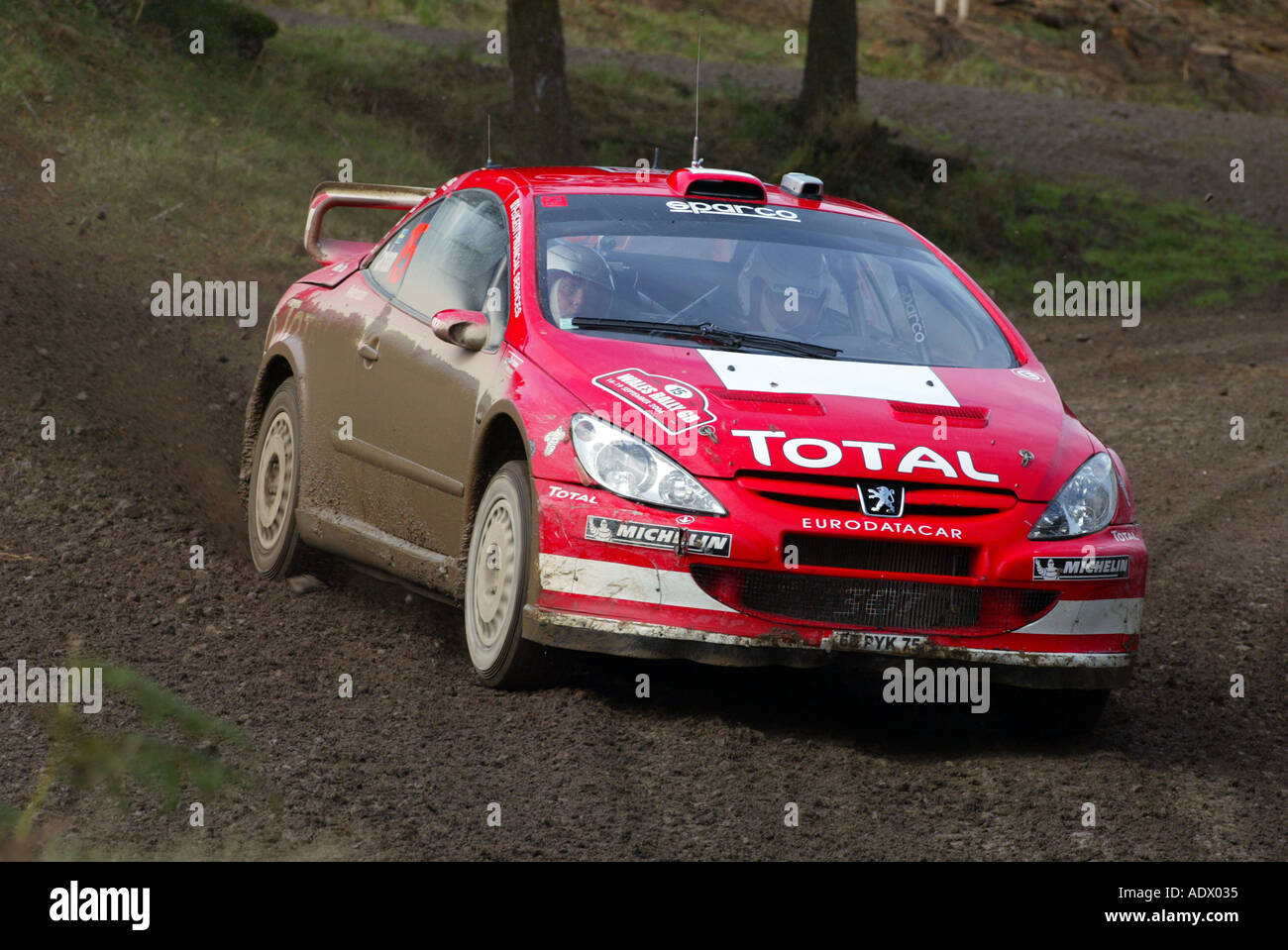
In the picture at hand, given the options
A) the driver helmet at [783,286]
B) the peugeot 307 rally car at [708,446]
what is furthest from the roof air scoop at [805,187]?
the driver helmet at [783,286]

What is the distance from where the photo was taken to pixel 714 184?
7.46 metres

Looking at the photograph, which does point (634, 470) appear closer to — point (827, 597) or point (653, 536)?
point (653, 536)

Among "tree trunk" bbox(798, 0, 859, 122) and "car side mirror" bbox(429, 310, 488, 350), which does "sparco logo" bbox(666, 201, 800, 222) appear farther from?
"tree trunk" bbox(798, 0, 859, 122)

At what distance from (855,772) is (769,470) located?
935 mm

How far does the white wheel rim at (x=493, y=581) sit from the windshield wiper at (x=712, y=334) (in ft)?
2.50

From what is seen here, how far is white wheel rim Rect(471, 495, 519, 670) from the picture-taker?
19.9 feet

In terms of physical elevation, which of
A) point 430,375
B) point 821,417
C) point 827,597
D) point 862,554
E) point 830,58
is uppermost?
point 830,58

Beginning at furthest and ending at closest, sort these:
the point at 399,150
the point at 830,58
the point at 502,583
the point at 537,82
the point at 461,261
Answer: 1. the point at 830,58
2. the point at 399,150
3. the point at 537,82
4. the point at 461,261
5. the point at 502,583

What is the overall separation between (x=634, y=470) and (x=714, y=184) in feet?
6.95

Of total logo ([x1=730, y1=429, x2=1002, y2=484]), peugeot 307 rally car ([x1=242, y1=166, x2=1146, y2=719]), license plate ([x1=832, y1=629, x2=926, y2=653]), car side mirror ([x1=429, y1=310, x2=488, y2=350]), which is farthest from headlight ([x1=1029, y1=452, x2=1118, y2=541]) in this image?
car side mirror ([x1=429, y1=310, x2=488, y2=350])

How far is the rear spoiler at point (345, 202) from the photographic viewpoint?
8.56m

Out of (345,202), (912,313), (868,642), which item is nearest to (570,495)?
(868,642)
